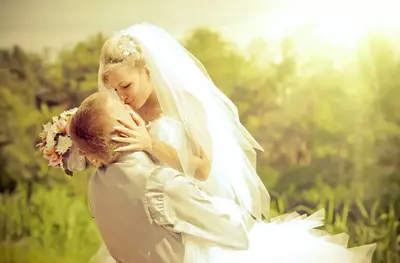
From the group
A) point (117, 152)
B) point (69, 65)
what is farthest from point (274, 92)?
point (69, 65)

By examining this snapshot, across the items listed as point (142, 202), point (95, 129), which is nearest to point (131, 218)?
point (142, 202)

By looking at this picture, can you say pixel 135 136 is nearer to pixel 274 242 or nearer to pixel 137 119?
pixel 137 119

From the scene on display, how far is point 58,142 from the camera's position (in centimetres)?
183

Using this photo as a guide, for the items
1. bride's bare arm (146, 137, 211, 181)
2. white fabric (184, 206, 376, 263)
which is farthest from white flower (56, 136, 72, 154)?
white fabric (184, 206, 376, 263)

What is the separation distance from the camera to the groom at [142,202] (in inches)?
64.1

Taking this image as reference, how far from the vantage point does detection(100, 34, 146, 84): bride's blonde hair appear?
5.74 feet

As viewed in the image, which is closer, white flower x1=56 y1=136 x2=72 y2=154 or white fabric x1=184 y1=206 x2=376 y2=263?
white fabric x1=184 y1=206 x2=376 y2=263

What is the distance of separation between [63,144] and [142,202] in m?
0.35

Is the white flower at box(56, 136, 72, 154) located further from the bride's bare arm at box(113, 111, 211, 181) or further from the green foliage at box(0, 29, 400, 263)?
the bride's bare arm at box(113, 111, 211, 181)

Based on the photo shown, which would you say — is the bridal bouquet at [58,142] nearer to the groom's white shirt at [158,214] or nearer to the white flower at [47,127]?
the white flower at [47,127]

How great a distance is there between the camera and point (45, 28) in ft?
6.31

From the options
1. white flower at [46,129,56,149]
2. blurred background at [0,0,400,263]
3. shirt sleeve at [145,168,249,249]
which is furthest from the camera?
white flower at [46,129,56,149]

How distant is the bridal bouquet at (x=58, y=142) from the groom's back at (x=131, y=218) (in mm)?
156

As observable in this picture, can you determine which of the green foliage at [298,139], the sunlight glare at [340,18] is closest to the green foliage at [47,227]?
the green foliage at [298,139]
